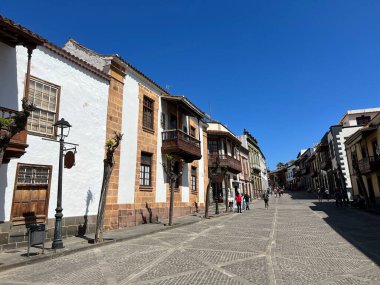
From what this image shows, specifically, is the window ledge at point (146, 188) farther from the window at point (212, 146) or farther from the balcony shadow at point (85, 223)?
the window at point (212, 146)

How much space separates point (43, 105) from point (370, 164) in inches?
930

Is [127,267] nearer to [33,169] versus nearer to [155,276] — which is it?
[155,276]

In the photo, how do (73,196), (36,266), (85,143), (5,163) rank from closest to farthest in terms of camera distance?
(36,266) → (5,163) → (73,196) → (85,143)

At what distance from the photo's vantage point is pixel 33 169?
31.6ft

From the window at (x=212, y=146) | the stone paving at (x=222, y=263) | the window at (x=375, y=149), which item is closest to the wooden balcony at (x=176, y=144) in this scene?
the stone paving at (x=222, y=263)

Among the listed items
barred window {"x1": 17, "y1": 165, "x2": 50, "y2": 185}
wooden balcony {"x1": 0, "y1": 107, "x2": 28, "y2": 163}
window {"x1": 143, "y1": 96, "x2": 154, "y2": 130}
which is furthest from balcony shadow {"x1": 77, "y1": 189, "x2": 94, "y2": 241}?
window {"x1": 143, "y1": 96, "x2": 154, "y2": 130}

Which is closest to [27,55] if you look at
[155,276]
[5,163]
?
[5,163]

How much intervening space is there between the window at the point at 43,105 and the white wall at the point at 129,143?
3980mm

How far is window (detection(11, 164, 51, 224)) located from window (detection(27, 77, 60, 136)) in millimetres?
1444

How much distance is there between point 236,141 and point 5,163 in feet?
93.1

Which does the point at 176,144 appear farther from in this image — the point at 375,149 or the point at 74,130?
the point at 375,149

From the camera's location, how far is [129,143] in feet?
47.2

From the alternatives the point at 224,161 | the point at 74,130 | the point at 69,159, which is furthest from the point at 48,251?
the point at 224,161

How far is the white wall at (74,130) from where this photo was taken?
9.65m
